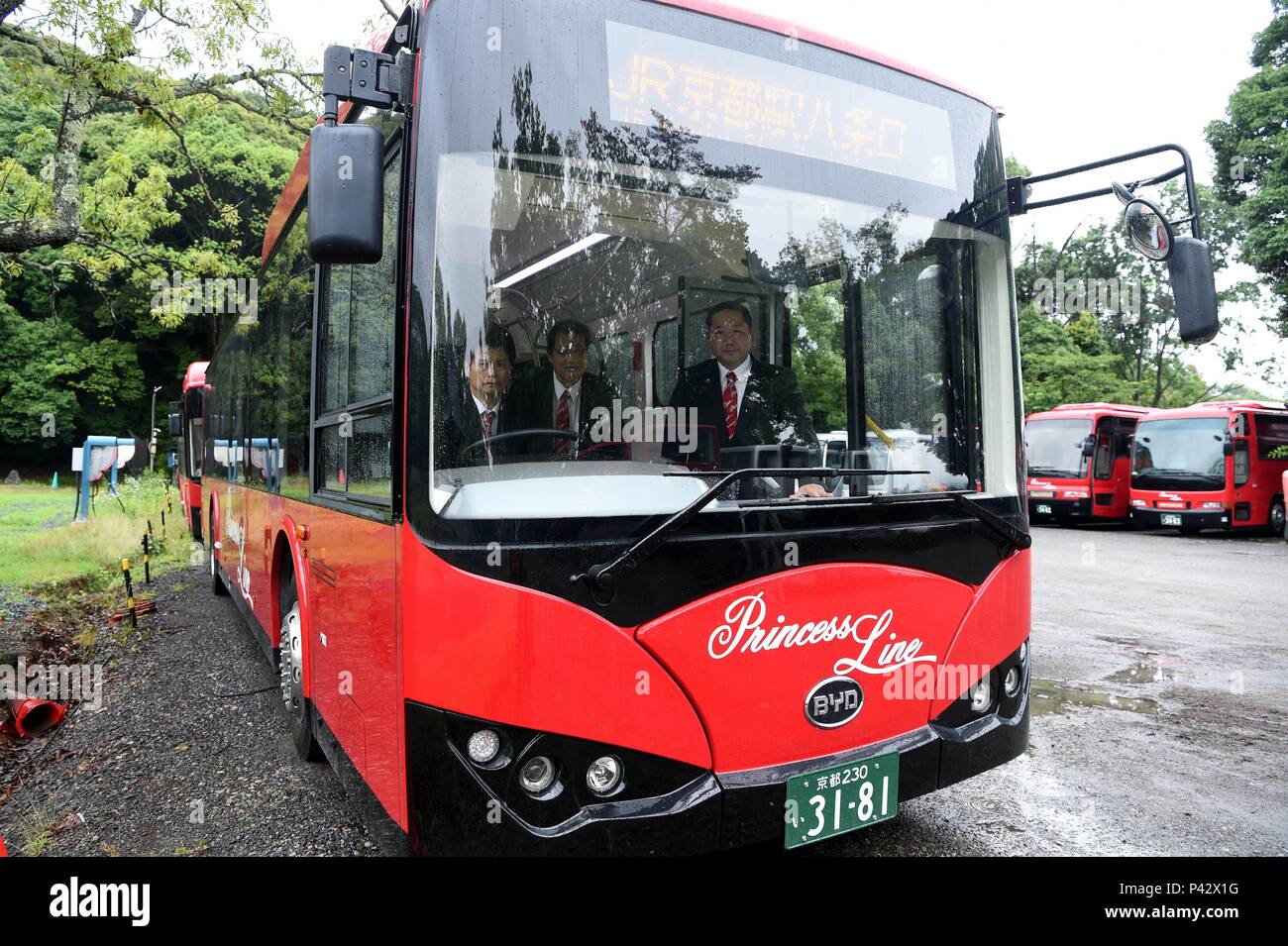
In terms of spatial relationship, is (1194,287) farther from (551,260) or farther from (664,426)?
(551,260)

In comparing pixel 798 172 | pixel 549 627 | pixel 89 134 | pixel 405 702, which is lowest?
pixel 405 702

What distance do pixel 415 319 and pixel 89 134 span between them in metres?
35.3

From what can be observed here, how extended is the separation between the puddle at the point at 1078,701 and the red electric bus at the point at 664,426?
2.75 metres

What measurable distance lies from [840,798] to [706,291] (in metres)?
1.75

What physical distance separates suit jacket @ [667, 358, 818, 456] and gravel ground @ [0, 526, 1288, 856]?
175 cm

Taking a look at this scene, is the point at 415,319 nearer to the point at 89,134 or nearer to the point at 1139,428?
the point at 1139,428

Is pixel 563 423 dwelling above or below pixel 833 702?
above

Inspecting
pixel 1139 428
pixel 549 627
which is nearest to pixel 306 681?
pixel 549 627

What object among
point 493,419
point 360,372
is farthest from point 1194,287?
point 360,372

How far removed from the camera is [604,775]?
2.66m

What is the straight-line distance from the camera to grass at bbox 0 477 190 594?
11625 mm

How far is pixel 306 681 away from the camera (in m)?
4.56

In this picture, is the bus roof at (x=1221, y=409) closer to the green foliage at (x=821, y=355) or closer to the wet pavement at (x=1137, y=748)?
the wet pavement at (x=1137, y=748)

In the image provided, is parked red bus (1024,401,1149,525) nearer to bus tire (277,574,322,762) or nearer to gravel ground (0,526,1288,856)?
gravel ground (0,526,1288,856)
